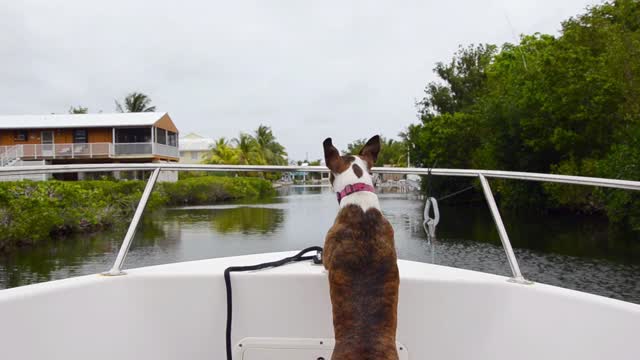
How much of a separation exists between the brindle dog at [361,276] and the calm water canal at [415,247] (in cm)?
702

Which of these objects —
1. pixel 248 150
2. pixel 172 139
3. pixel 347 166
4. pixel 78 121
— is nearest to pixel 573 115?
pixel 347 166

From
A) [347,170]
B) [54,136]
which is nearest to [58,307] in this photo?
[347,170]

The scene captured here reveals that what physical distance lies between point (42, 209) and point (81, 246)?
1.87 metres

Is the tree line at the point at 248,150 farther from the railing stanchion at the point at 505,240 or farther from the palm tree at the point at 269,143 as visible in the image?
the railing stanchion at the point at 505,240

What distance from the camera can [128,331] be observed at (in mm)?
1967

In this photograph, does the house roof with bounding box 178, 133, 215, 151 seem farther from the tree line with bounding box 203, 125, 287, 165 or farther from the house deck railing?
the house deck railing

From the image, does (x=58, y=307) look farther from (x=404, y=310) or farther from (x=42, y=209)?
(x=42, y=209)

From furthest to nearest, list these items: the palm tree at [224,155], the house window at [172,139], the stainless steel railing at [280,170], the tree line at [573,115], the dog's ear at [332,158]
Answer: the palm tree at [224,155], the house window at [172,139], the tree line at [573,115], the dog's ear at [332,158], the stainless steel railing at [280,170]

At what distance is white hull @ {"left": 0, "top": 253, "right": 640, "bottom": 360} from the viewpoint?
1825 millimetres

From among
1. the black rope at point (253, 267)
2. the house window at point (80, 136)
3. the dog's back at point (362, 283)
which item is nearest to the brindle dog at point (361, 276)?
the dog's back at point (362, 283)

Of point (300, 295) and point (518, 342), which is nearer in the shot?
point (518, 342)

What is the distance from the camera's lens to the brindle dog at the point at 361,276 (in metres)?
1.63

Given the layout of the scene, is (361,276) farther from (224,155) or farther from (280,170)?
(224,155)

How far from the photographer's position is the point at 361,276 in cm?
175
